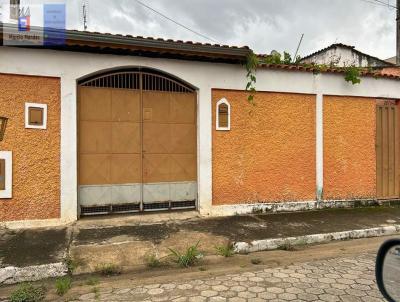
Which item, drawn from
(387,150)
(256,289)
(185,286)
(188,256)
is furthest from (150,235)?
(387,150)

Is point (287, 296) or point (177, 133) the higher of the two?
point (177, 133)

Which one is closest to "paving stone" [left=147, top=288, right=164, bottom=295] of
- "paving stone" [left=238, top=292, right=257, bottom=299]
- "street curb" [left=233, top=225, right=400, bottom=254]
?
"paving stone" [left=238, top=292, right=257, bottom=299]

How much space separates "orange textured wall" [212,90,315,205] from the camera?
705cm

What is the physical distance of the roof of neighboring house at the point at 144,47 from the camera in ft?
18.8

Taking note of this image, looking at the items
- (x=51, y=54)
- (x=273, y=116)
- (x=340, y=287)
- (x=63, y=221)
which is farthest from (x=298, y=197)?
(x=51, y=54)

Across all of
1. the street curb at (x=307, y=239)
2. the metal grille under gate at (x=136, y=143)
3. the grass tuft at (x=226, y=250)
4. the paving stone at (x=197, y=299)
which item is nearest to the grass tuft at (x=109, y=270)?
the paving stone at (x=197, y=299)

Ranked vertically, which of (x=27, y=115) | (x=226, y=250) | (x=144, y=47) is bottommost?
(x=226, y=250)

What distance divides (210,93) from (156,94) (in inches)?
42.8

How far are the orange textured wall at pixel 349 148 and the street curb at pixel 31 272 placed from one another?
580 centimetres

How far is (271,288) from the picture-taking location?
3.88 metres

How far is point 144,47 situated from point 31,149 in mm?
2644

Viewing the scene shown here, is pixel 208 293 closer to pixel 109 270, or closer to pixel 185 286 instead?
pixel 185 286

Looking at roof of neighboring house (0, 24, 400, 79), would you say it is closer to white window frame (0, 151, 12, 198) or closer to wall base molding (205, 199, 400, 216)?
white window frame (0, 151, 12, 198)

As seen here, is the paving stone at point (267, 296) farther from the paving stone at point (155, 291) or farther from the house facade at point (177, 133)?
the house facade at point (177, 133)
